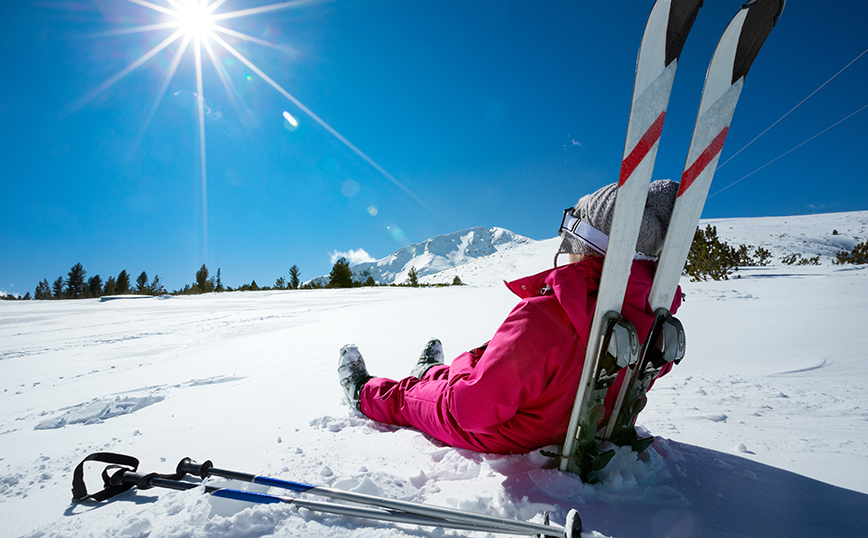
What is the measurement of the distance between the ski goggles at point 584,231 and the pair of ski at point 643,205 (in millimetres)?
135

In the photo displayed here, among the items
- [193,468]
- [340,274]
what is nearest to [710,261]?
[193,468]

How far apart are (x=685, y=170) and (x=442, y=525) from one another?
1.59m

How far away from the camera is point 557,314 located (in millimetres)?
1327

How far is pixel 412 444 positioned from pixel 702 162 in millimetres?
1906

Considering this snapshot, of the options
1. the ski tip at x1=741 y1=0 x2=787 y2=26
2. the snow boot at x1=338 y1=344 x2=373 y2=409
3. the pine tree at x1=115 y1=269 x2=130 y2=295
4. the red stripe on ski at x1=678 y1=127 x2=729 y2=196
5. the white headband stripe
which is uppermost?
the pine tree at x1=115 y1=269 x2=130 y2=295

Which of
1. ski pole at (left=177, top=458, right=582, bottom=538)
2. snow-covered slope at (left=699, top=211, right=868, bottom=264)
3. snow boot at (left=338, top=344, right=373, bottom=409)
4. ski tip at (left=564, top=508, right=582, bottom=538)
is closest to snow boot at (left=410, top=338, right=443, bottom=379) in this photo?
snow boot at (left=338, top=344, right=373, bottom=409)

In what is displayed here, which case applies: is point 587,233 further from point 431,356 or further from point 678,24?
point 431,356

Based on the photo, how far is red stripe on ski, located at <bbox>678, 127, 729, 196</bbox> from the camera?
1.34 meters

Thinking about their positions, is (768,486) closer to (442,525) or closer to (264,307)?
(442,525)

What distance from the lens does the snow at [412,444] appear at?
110 cm

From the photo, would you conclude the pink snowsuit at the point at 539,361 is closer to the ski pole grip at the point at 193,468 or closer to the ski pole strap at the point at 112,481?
the ski pole grip at the point at 193,468

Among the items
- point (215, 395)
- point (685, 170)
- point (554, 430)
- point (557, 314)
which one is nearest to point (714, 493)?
point (554, 430)

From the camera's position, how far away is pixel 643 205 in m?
1.25

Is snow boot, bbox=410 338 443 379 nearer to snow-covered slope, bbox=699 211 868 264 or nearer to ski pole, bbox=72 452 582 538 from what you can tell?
ski pole, bbox=72 452 582 538
